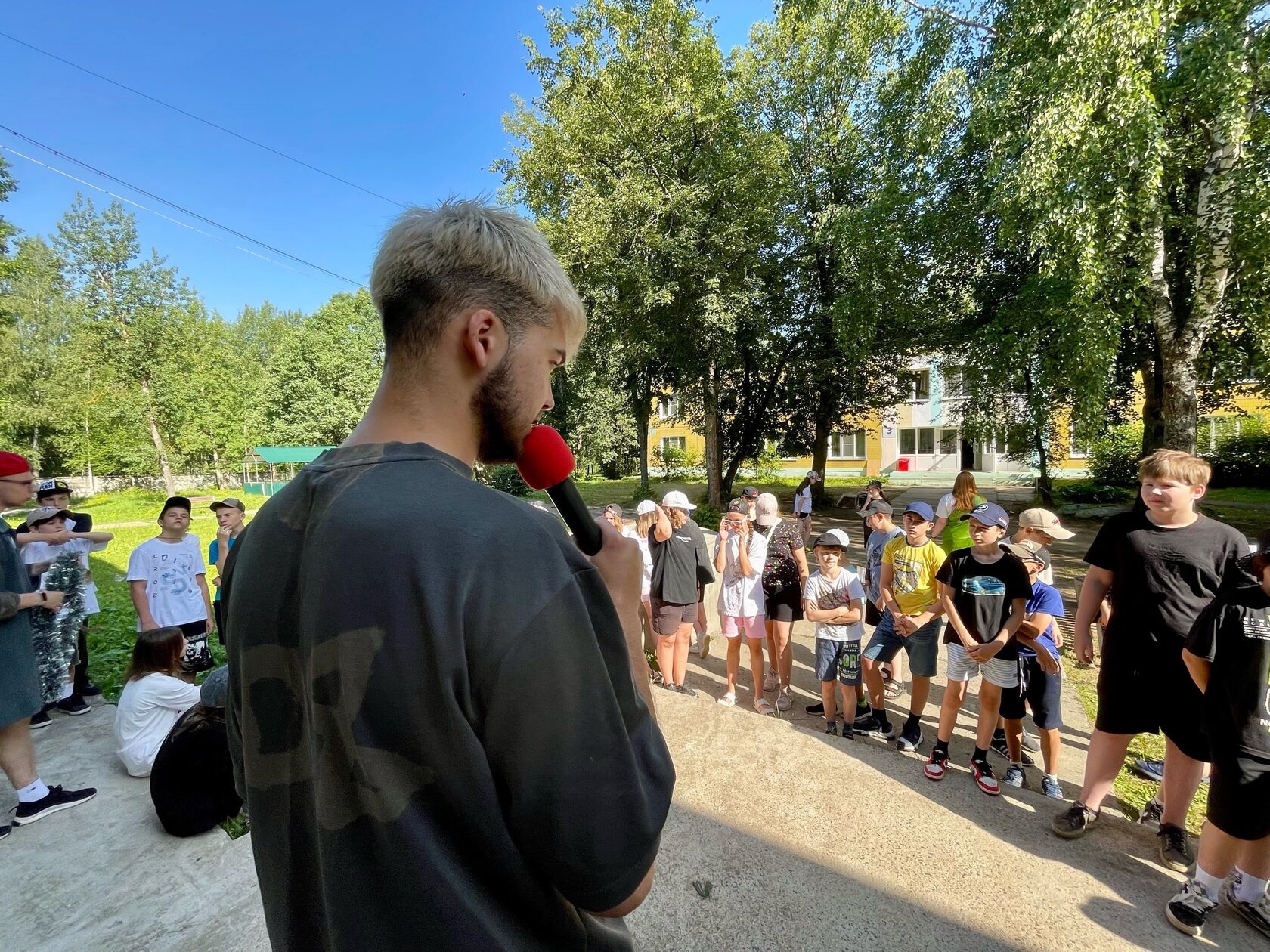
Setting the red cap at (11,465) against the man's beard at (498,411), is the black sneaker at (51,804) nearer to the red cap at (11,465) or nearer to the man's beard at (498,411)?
the red cap at (11,465)

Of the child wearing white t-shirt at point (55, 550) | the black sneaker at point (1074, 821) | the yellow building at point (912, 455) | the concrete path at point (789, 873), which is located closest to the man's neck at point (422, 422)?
the concrete path at point (789, 873)

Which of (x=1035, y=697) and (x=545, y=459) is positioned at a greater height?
(x=545, y=459)

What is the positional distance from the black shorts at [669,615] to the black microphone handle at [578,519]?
5022 millimetres

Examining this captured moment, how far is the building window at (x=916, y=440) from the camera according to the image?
39125 mm

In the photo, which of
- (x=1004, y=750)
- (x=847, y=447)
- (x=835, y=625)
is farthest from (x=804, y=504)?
(x=847, y=447)

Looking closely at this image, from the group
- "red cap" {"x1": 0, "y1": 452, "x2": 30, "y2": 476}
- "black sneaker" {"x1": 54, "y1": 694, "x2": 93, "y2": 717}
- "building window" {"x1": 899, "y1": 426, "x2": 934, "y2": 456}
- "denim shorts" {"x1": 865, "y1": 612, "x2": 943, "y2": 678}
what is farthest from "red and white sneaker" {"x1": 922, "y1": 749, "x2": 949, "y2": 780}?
"building window" {"x1": 899, "y1": 426, "x2": 934, "y2": 456}

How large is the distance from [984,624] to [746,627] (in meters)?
2.19

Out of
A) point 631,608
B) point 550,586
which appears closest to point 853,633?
point 631,608

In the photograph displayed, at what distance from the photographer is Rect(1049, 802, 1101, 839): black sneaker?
140 inches

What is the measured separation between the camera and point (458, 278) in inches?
37.5

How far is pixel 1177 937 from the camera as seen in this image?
9.31ft

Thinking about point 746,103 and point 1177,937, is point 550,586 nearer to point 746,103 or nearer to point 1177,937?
point 1177,937

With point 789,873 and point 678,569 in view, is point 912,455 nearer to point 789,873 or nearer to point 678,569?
point 678,569

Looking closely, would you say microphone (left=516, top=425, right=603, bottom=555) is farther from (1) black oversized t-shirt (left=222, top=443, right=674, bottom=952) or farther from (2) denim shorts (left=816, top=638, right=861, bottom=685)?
(2) denim shorts (left=816, top=638, right=861, bottom=685)
